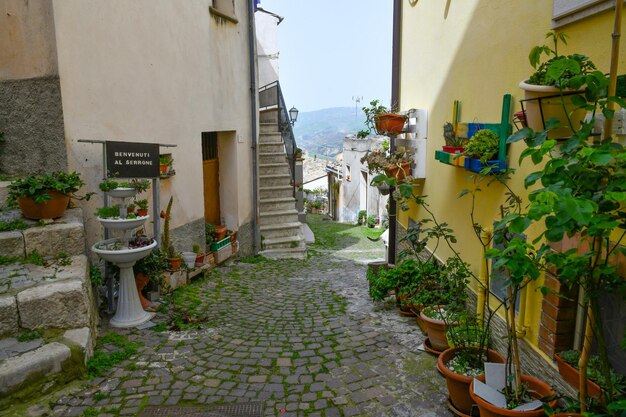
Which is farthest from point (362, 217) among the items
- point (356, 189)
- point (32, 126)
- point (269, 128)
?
point (32, 126)

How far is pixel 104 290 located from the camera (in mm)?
5379

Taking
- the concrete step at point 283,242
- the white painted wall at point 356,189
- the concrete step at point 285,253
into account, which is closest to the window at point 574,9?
the concrete step at point 285,253

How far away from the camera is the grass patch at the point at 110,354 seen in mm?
3830

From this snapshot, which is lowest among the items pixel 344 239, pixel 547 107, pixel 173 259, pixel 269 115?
pixel 344 239

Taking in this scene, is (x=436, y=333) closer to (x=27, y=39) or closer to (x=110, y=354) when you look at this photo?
(x=110, y=354)

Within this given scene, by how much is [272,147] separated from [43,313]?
8.33 m

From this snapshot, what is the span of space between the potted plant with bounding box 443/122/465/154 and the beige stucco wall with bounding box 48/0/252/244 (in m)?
4.09

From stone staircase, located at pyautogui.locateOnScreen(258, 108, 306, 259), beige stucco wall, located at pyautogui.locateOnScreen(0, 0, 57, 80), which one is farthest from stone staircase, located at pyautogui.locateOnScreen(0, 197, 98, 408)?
stone staircase, located at pyautogui.locateOnScreen(258, 108, 306, 259)

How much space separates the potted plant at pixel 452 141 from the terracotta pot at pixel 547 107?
5.09 ft

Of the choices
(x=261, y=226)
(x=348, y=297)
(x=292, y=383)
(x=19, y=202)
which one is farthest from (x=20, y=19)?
(x=261, y=226)

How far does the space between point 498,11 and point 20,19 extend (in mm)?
4961

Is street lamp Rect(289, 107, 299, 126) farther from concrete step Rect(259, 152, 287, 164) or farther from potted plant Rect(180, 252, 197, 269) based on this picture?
potted plant Rect(180, 252, 197, 269)

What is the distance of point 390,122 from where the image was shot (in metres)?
5.86

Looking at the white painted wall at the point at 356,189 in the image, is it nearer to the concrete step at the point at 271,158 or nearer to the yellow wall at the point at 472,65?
the concrete step at the point at 271,158
